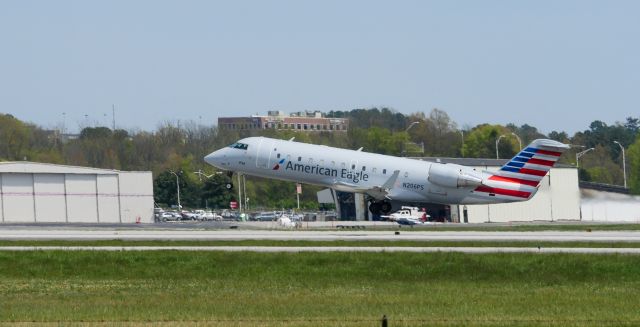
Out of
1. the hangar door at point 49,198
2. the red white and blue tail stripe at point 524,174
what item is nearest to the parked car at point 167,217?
the hangar door at point 49,198

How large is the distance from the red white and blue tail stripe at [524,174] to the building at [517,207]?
81.1 ft

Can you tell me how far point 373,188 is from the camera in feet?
230

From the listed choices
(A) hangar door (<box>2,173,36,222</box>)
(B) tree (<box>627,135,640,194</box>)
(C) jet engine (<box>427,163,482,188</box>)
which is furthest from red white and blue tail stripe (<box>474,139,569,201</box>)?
(B) tree (<box>627,135,640,194</box>)

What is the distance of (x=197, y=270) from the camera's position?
41156mm

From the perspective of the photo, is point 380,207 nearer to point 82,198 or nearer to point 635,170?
point 82,198

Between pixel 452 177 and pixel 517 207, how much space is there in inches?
1339

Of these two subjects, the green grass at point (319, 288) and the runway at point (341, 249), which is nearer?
the green grass at point (319, 288)

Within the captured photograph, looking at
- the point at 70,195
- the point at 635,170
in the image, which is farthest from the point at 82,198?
the point at 635,170

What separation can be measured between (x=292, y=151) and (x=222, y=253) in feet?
83.3

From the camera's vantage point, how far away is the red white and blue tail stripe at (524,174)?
7088cm

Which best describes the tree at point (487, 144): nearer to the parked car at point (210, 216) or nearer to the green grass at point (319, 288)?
the parked car at point (210, 216)

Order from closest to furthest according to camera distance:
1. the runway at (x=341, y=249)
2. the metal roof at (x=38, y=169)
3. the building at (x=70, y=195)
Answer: the runway at (x=341, y=249), the building at (x=70, y=195), the metal roof at (x=38, y=169)

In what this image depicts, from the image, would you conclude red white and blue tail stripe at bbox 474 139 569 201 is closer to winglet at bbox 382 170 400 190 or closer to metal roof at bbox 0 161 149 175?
winglet at bbox 382 170 400 190

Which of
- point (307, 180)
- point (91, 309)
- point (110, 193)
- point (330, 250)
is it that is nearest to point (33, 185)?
point (110, 193)
